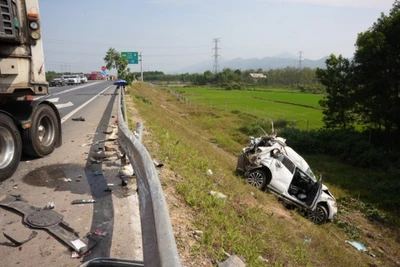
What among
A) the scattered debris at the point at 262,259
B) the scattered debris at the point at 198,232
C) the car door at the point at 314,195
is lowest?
the car door at the point at 314,195

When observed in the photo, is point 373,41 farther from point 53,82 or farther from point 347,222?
point 53,82

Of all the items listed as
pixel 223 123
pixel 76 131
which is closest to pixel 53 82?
pixel 223 123

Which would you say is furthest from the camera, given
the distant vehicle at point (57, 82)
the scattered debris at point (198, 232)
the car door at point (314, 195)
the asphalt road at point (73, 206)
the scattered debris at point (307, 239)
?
the distant vehicle at point (57, 82)

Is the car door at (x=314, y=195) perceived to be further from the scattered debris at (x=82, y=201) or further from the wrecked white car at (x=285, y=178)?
the scattered debris at (x=82, y=201)

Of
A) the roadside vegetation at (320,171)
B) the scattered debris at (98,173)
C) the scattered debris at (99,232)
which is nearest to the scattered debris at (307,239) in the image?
the roadside vegetation at (320,171)

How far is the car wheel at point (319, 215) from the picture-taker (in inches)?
402

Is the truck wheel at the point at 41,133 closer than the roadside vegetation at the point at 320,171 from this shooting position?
No

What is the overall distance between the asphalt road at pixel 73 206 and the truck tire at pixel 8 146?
0.57 feet

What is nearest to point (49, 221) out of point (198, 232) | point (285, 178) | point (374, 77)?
point (198, 232)

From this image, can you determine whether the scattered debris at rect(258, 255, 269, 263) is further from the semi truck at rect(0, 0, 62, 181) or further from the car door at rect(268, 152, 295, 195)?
the car door at rect(268, 152, 295, 195)

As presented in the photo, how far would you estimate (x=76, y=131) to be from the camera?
8938mm

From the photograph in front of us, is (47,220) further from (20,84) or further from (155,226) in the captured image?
(20,84)

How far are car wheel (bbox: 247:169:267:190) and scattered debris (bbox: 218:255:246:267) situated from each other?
708cm

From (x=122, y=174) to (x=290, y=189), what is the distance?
7.65m
